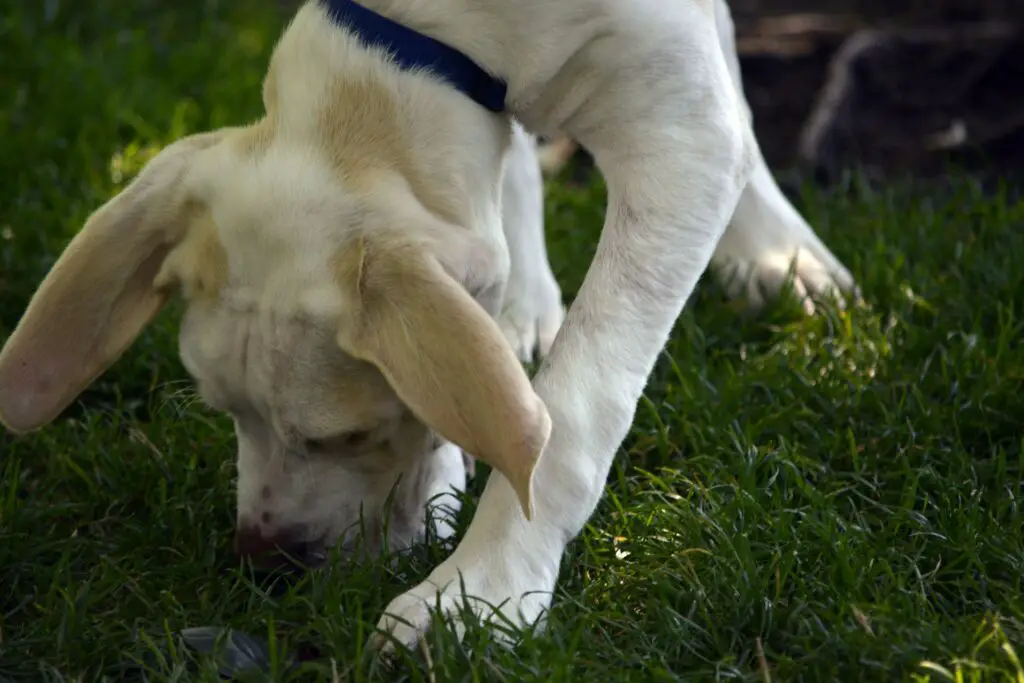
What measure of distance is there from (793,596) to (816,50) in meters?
3.19

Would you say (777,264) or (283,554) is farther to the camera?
(777,264)

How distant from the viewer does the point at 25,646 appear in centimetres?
249

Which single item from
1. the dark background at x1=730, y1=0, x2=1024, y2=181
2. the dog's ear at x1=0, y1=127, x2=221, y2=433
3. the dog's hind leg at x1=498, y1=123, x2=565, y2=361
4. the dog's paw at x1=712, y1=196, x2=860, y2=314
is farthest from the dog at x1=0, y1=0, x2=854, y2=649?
the dark background at x1=730, y1=0, x2=1024, y2=181

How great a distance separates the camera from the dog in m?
2.35

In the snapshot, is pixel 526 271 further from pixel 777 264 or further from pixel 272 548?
pixel 272 548

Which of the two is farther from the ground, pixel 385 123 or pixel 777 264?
pixel 385 123

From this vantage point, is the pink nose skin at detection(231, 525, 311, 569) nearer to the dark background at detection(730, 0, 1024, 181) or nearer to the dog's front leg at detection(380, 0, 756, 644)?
the dog's front leg at detection(380, 0, 756, 644)

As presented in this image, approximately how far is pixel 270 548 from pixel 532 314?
1.07m

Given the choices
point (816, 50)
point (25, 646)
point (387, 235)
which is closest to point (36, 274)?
point (25, 646)

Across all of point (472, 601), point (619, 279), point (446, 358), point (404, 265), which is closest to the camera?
point (446, 358)

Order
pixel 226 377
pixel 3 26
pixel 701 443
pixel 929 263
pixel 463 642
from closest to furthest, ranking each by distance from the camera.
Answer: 1. pixel 463 642
2. pixel 226 377
3. pixel 701 443
4. pixel 929 263
5. pixel 3 26

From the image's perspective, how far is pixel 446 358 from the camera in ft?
6.96

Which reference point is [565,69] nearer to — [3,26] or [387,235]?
[387,235]

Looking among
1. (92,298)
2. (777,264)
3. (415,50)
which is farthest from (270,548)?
(777,264)
